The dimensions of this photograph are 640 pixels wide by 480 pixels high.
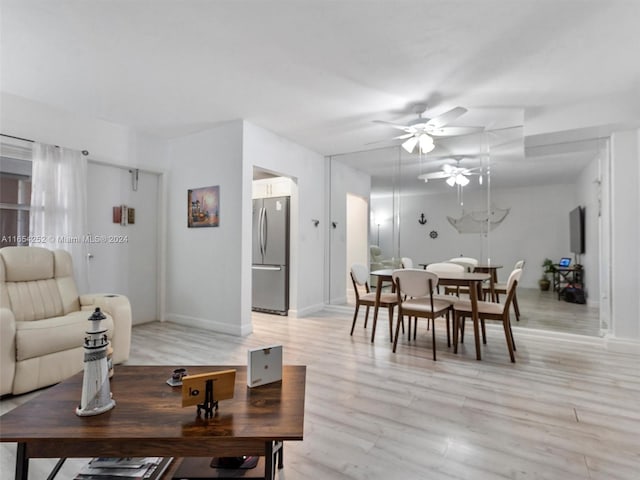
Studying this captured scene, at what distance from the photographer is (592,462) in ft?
5.41

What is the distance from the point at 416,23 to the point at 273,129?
8.09ft

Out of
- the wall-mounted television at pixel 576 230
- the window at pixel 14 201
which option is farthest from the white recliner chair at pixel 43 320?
the wall-mounted television at pixel 576 230

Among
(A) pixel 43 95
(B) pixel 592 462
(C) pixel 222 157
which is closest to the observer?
(B) pixel 592 462

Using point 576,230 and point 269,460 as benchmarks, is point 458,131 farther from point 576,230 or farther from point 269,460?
point 269,460

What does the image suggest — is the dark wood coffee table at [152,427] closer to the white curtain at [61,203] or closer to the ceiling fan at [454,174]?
the white curtain at [61,203]

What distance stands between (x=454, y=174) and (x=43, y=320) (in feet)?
16.0

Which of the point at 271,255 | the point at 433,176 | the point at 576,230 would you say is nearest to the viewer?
the point at 576,230

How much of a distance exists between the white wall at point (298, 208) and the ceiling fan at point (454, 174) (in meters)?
1.69

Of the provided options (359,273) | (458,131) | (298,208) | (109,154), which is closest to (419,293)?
(359,273)

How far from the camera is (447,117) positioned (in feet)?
10.4

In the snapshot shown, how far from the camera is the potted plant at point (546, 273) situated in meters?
4.73

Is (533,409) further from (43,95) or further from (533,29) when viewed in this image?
(43,95)

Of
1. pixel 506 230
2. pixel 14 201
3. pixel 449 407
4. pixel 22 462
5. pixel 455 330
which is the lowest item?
pixel 449 407

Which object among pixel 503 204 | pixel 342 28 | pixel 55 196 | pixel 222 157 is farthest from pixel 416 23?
pixel 55 196
